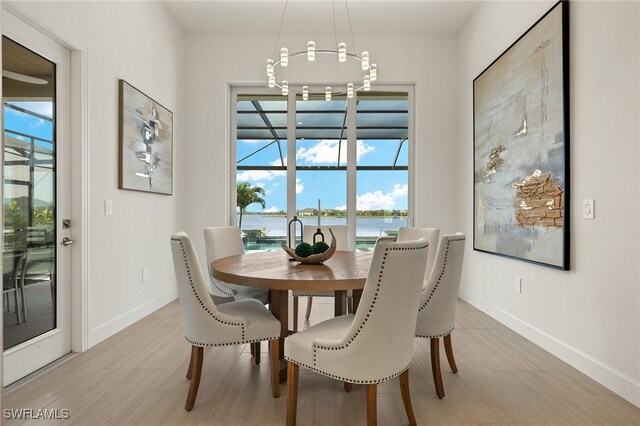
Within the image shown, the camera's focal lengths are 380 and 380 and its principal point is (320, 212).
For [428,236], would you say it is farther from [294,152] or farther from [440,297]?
[294,152]

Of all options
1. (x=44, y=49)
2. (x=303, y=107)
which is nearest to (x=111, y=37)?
(x=44, y=49)

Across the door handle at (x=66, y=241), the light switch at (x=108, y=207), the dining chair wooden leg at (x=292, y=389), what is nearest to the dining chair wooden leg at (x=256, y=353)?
the dining chair wooden leg at (x=292, y=389)

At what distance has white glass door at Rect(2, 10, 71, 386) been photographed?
2.22 metres

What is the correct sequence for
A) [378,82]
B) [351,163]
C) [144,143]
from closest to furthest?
[144,143] → [378,82] → [351,163]

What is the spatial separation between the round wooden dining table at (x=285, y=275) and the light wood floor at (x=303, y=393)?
34cm

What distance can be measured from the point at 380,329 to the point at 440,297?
69 cm

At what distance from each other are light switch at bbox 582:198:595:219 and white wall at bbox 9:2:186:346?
3375 millimetres

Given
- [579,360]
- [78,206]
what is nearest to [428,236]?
[579,360]

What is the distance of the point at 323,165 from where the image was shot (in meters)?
4.77

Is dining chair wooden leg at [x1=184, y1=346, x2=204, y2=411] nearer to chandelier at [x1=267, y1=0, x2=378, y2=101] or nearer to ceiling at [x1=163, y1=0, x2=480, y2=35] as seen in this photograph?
chandelier at [x1=267, y1=0, x2=378, y2=101]

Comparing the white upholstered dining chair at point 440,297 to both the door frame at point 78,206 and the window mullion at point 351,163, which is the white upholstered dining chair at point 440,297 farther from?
the window mullion at point 351,163

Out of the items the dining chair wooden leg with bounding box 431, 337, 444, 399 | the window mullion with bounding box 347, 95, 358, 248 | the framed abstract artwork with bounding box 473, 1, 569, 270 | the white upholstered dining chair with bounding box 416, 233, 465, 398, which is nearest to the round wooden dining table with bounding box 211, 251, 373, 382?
the white upholstered dining chair with bounding box 416, 233, 465, 398

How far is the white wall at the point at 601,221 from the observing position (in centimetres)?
204

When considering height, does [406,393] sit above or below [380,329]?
below
